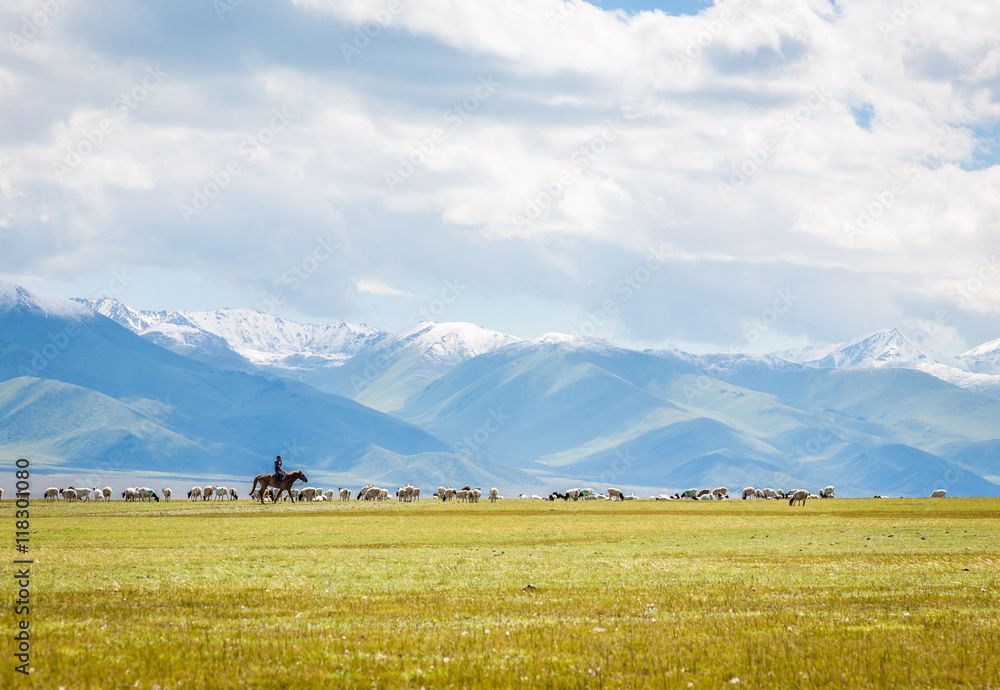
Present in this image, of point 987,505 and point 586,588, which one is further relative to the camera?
point 987,505

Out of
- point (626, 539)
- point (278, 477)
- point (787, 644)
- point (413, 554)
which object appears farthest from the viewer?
point (278, 477)

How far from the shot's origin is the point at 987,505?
288 ft

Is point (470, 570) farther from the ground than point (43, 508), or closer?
closer

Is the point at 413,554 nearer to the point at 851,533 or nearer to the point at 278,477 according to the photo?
the point at 851,533

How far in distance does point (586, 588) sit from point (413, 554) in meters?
14.6

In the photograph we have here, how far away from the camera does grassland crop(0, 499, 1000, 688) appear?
17.7 metres

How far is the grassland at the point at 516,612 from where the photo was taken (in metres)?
17.7

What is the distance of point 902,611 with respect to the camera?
24.1 m

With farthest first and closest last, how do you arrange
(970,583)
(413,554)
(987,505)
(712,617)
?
(987,505) < (413,554) < (970,583) < (712,617)

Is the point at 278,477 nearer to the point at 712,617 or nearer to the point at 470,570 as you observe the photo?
the point at 470,570

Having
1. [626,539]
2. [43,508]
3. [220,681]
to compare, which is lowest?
[220,681]

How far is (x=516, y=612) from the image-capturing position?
2483 centimetres

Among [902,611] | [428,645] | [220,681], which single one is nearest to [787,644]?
[902,611]

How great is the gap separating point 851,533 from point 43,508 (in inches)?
3105
